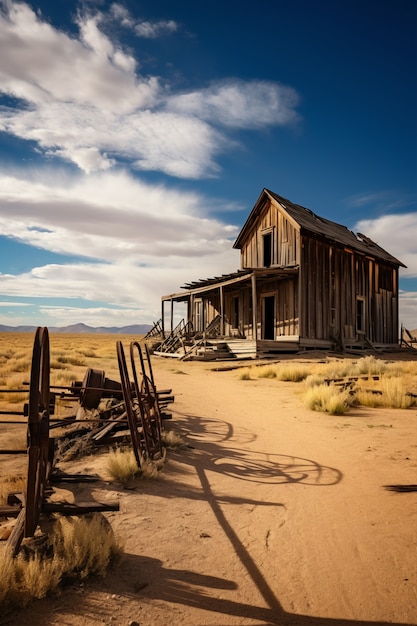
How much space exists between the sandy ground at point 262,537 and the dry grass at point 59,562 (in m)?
0.08

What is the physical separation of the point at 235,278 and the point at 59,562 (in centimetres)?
→ 1959

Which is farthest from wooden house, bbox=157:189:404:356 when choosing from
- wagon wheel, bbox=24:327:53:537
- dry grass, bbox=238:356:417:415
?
wagon wheel, bbox=24:327:53:537

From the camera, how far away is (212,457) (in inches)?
232

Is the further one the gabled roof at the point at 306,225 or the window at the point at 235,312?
the window at the point at 235,312

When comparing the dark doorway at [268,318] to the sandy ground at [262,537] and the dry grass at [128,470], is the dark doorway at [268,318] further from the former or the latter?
the dry grass at [128,470]

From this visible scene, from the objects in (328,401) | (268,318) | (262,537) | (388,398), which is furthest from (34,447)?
(268,318)

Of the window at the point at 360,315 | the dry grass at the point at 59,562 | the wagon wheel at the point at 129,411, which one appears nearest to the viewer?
the dry grass at the point at 59,562

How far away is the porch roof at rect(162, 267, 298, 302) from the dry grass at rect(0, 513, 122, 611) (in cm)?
1729

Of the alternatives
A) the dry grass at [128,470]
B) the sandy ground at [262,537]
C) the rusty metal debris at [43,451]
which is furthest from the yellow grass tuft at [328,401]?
the dry grass at [128,470]

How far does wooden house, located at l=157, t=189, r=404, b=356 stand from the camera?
70.0 feet

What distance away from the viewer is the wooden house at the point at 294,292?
21.3m

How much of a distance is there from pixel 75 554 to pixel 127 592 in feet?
1.43

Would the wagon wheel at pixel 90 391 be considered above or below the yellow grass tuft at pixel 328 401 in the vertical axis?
above

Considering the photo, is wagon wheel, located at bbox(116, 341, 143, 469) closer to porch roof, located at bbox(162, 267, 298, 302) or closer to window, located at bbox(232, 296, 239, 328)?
porch roof, located at bbox(162, 267, 298, 302)
